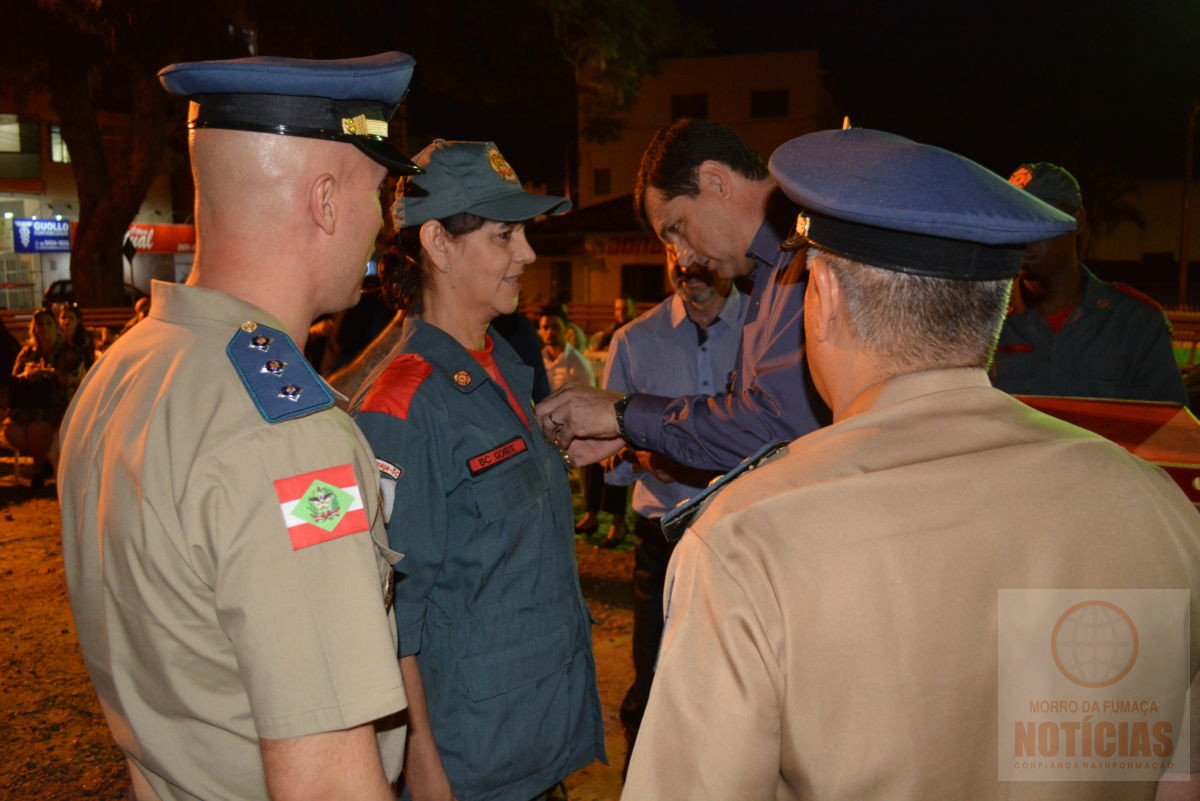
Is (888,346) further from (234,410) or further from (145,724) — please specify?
→ (145,724)

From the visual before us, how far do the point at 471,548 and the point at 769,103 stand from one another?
34247 millimetres

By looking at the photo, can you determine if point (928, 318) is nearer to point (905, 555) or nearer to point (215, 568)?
point (905, 555)

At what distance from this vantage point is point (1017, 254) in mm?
1374

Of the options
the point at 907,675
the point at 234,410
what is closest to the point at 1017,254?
the point at 907,675

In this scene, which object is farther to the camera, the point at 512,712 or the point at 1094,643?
the point at 512,712

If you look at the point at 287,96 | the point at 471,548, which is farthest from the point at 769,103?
the point at 287,96

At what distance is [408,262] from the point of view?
269 centimetres

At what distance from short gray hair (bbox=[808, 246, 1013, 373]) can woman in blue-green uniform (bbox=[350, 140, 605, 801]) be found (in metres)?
1.22

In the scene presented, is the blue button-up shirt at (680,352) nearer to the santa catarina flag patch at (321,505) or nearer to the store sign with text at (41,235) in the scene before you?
the santa catarina flag patch at (321,505)

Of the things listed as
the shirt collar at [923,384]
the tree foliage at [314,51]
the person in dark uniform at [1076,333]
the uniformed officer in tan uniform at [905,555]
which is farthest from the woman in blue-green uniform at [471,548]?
the tree foliage at [314,51]

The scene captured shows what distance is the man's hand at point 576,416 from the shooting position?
285cm

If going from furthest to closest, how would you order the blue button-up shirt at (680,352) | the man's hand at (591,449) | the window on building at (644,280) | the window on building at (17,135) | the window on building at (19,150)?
the window on building at (644,280), the window on building at (19,150), the window on building at (17,135), the blue button-up shirt at (680,352), the man's hand at (591,449)

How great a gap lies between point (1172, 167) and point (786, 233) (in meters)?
50.4

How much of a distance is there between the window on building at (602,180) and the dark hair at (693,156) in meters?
32.9
